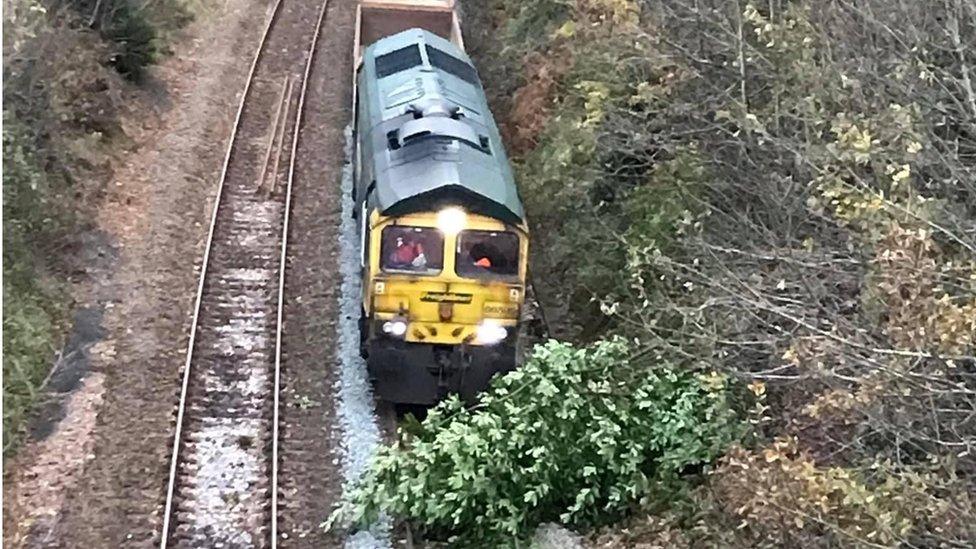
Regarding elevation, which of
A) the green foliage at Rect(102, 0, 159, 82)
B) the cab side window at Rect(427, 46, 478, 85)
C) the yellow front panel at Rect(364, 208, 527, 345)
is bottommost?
the yellow front panel at Rect(364, 208, 527, 345)

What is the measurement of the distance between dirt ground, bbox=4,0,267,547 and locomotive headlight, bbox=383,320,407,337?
2.37 m

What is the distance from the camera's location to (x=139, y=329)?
1364 cm

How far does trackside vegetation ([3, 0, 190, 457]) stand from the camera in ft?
41.7

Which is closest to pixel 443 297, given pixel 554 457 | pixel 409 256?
pixel 409 256

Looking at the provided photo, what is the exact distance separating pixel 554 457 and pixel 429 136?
4321mm

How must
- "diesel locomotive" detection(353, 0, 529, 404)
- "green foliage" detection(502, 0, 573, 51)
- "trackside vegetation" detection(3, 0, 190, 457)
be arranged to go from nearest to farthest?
"diesel locomotive" detection(353, 0, 529, 404)
"trackside vegetation" detection(3, 0, 190, 457)
"green foliage" detection(502, 0, 573, 51)

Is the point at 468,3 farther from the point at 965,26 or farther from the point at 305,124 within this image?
the point at 965,26

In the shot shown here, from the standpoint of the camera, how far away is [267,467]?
11.5 metres

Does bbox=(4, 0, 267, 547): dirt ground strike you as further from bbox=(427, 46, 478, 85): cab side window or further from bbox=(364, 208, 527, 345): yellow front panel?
bbox=(427, 46, 478, 85): cab side window

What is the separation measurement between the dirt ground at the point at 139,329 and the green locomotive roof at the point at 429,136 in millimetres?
2939

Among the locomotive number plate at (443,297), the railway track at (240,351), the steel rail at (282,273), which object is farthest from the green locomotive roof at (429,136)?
the railway track at (240,351)

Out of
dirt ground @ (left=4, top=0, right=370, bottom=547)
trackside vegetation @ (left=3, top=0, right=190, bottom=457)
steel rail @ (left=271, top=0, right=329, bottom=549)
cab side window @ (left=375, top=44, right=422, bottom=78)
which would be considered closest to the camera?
dirt ground @ (left=4, top=0, right=370, bottom=547)

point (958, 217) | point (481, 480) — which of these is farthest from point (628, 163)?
point (958, 217)

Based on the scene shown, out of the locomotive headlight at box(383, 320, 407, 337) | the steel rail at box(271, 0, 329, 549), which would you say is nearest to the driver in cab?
the locomotive headlight at box(383, 320, 407, 337)
